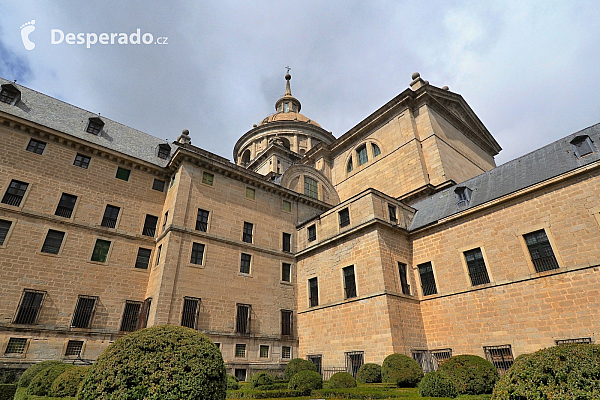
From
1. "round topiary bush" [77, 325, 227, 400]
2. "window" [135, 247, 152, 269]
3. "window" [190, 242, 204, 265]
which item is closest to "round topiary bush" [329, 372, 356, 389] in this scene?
"round topiary bush" [77, 325, 227, 400]

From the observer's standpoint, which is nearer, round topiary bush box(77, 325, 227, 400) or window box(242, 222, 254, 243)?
round topiary bush box(77, 325, 227, 400)

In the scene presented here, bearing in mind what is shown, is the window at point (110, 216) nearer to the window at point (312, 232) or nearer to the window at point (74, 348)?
the window at point (74, 348)

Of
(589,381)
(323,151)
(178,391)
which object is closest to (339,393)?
(178,391)

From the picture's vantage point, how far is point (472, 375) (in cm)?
1064

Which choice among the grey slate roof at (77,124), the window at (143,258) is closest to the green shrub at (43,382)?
the window at (143,258)

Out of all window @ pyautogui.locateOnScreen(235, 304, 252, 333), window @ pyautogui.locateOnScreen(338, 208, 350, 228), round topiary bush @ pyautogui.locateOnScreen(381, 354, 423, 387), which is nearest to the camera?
round topiary bush @ pyautogui.locateOnScreen(381, 354, 423, 387)

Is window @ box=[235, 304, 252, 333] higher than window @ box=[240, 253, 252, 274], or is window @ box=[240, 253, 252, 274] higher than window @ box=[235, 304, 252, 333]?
window @ box=[240, 253, 252, 274]

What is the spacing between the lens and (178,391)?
18.8 feet

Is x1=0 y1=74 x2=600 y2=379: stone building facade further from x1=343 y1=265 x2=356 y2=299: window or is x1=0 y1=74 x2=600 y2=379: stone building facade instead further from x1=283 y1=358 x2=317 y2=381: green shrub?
x1=283 y1=358 x2=317 y2=381: green shrub

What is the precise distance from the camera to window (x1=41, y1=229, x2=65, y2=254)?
1752cm

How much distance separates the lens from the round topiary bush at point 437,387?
32.0 feet

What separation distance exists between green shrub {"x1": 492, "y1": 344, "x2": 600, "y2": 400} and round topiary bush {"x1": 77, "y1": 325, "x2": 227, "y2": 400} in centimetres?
524

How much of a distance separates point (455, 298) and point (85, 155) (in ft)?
80.7

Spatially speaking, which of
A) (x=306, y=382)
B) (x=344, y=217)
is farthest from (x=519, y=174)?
(x=306, y=382)
